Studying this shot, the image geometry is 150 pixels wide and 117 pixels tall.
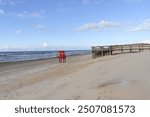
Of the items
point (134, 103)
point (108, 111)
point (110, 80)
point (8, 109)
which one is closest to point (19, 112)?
point (8, 109)

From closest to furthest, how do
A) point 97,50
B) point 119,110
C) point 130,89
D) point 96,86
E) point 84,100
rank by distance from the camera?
point 119,110, point 84,100, point 130,89, point 96,86, point 97,50

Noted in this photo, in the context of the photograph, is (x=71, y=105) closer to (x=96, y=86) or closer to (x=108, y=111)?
(x=108, y=111)

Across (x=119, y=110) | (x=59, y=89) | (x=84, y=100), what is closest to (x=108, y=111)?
(x=119, y=110)

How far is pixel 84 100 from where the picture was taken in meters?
11.0

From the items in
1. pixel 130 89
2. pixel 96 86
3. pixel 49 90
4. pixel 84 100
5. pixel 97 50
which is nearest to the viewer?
pixel 84 100

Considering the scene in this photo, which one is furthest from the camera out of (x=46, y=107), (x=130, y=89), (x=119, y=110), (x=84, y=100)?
(x=130, y=89)

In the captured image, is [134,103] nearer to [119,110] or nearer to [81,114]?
[119,110]

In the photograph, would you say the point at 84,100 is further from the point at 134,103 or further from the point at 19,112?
the point at 19,112

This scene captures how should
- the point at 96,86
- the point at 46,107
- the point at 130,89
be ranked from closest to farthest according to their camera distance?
1. the point at 46,107
2. the point at 130,89
3. the point at 96,86

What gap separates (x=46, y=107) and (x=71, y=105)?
79 centimetres

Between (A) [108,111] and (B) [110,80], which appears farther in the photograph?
(B) [110,80]

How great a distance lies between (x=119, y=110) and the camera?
8.98 meters

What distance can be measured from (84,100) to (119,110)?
2197 mm

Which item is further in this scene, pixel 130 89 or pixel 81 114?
pixel 130 89
